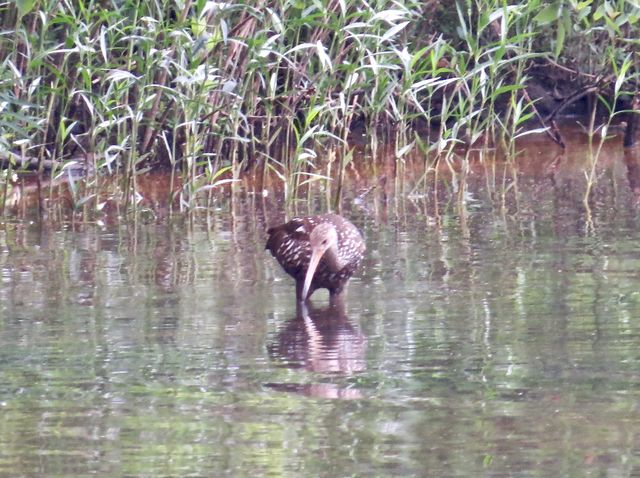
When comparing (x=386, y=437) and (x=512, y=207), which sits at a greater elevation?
(x=512, y=207)

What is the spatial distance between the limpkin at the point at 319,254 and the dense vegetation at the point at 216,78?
7.46 feet

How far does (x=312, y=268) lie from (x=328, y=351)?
4.37 ft

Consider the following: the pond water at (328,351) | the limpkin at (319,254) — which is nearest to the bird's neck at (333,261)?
the limpkin at (319,254)

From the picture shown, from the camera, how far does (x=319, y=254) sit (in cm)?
763

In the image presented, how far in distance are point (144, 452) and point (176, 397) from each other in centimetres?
74

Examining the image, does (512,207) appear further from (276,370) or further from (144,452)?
(144,452)

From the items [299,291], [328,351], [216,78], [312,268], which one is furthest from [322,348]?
[216,78]

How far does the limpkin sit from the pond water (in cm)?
12

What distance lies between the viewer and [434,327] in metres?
6.57

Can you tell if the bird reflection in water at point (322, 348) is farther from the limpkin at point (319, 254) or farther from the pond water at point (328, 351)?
the limpkin at point (319, 254)

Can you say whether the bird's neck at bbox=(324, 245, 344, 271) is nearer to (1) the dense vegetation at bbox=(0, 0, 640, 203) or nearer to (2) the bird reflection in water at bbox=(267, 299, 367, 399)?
(2) the bird reflection in water at bbox=(267, 299, 367, 399)

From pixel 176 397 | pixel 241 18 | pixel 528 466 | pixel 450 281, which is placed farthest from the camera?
pixel 241 18

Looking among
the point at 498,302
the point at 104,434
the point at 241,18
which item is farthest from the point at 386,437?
the point at 241,18

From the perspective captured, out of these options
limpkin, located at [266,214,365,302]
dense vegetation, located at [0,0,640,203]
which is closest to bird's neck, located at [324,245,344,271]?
limpkin, located at [266,214,365,302]
